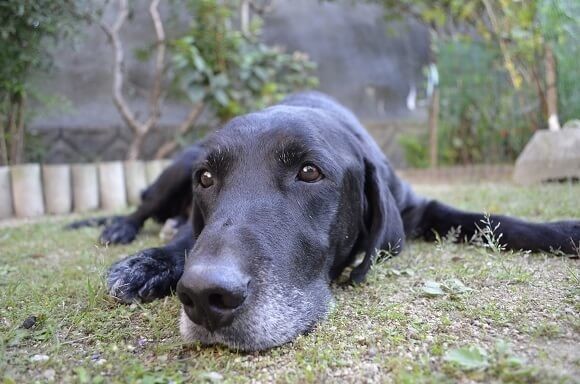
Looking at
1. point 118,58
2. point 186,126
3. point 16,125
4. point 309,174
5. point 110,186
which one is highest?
point 118,58

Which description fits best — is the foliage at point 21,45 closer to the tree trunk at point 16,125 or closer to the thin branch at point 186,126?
the tree trunk at point 16,125

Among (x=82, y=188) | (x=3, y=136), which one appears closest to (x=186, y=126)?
(x=82, y=188)

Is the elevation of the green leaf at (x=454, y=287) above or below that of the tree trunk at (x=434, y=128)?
above

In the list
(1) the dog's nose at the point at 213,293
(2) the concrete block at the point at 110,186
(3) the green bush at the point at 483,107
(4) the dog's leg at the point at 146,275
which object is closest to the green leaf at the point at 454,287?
(1) the dog's nose at the point at 213,293

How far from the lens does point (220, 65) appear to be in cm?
759

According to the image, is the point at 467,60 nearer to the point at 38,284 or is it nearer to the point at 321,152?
the point at 321,152

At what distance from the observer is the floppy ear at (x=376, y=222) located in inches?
101

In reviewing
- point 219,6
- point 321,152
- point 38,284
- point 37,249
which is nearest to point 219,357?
point 321,152

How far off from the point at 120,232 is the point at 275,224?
252 cm

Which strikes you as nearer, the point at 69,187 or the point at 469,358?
the point at 469,358


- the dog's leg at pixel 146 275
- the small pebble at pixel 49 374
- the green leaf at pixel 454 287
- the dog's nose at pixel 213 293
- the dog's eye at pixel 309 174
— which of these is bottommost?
the dog's leg at pixel 146 275

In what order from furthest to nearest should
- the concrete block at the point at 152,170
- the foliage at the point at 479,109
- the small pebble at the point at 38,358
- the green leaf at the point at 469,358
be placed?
the foliage at the point at 479,109 → the concrete block at the point at 152,170 → the small pebble at the point at 38,358 → the green leaf at the point at 469,358

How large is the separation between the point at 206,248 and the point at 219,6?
21.2 ft

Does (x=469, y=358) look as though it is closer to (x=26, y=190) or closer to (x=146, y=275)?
(x=146, y=275)
